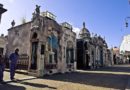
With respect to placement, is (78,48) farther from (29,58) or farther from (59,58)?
(29,58)

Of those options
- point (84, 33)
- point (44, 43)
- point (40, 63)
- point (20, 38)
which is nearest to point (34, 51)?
point (44, 43)

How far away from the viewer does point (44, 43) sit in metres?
17.1

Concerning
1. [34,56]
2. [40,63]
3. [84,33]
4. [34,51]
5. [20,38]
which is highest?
[84,33]

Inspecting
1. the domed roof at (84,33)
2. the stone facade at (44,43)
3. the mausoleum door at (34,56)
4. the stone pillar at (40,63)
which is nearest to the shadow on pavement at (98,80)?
the stone pillar at (40,63)

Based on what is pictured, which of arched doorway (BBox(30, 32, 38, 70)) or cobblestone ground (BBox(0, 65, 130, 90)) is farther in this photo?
arched doorway (BBox(30, 32, 38, 70))

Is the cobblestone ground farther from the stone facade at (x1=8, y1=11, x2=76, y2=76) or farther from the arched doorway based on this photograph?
the stone facade at (x1=8, y1=11, x2=76, y2=76)

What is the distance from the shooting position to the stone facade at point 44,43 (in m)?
16.7

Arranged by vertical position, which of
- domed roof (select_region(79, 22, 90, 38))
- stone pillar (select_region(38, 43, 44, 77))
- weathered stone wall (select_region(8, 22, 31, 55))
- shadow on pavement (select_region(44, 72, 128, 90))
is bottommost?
shadow on pavement (select_region(44, 72, 128, 90))

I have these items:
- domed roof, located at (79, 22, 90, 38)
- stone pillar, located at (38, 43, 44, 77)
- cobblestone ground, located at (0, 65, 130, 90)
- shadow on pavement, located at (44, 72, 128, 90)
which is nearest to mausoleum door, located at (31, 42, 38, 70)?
stone pillar, located at (38, 43, 44, 77)

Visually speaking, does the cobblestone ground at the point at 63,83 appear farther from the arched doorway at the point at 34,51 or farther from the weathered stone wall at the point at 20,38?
the weathered stone wall at the point at 20,38

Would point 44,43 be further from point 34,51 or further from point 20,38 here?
point 20,38

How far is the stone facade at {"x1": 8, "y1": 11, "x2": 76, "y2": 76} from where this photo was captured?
658 inches

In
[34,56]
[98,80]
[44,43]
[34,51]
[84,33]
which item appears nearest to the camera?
[98,80]

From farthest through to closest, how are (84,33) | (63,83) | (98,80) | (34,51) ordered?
(84,33), (34,51), (98,80), (63,83)
